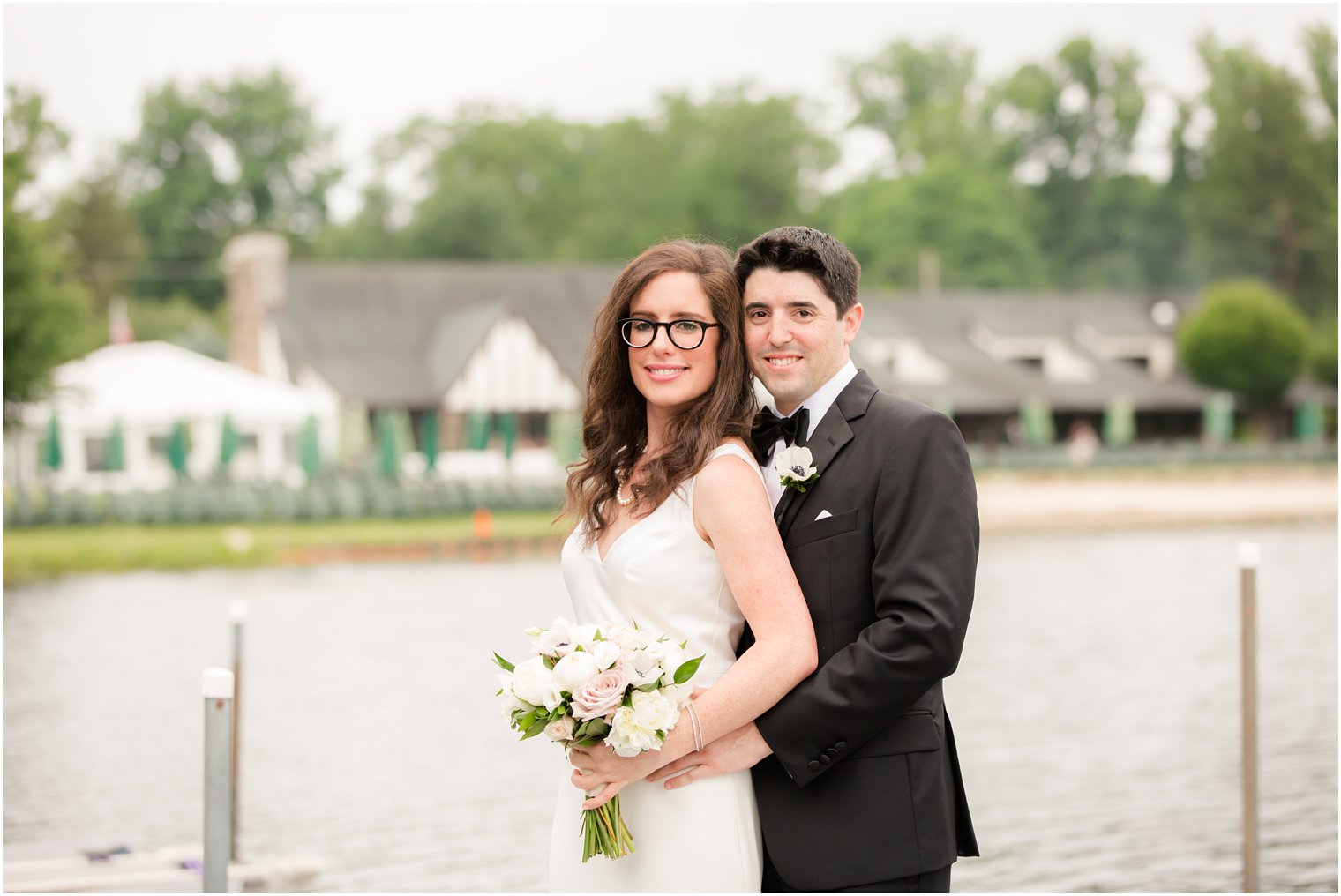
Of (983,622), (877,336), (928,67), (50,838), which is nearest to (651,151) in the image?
(928,67)

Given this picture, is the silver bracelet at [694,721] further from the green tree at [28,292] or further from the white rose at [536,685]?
the green tree at [28,292]

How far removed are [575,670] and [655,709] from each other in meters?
0.18

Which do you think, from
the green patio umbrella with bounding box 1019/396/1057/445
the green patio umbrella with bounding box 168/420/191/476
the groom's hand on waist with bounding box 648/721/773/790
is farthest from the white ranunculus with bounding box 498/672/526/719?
the green patio umbrella with bounding box 1019/396/1057/445

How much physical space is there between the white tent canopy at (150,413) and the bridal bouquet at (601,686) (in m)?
26.7

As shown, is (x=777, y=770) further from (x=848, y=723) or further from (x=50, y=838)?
(x=50, y=838)

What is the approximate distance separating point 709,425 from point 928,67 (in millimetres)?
89502

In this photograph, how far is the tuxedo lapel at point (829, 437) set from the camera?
3.24 m

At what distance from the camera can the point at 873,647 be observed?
305 cm

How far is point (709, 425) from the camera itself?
10.7ft

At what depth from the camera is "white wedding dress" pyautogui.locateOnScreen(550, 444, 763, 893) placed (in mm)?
3232

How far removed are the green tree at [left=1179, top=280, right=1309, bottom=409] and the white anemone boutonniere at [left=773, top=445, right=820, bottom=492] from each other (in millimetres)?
57030

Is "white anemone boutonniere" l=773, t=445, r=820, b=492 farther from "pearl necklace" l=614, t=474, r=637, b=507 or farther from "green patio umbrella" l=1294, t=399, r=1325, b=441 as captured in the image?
"green patio umbrella" l=1294, t=399, r=1325, b=441

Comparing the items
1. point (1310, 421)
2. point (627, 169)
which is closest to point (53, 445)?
point (1310, 421)

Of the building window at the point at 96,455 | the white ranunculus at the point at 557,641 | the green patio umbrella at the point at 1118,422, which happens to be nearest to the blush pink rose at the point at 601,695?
the white ranunculus at the point at 557,641
